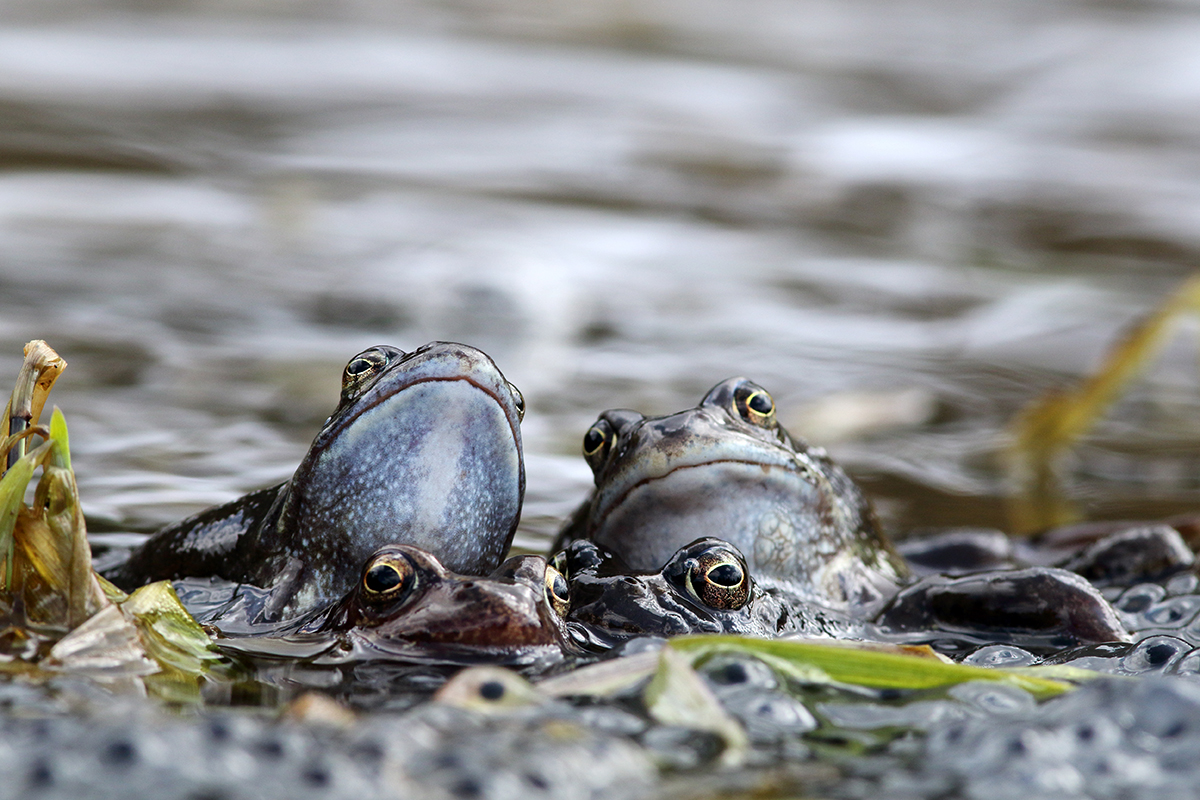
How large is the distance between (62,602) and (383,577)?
1.95 feet

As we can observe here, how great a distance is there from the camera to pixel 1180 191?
9.89 metres

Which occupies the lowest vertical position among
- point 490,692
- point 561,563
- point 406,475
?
point 561,563

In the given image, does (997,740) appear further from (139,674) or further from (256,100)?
(256,100)

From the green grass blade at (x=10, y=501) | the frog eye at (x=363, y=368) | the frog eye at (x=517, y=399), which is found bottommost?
the green grass blade at (x=10, y=501)

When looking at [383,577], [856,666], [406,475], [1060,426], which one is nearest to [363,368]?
[406,475]

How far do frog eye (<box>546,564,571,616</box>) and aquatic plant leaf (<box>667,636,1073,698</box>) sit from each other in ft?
1.28

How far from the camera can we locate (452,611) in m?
2.49

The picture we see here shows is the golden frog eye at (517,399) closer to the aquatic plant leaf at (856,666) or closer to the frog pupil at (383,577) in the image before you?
the frog pupil at (383,577)

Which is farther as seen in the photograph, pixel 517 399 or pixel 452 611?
pixel 517 399

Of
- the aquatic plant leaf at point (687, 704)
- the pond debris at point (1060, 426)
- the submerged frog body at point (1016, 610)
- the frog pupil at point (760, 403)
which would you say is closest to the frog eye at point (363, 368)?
the frog pupil at point (760, 403)

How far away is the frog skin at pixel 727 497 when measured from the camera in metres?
3.16

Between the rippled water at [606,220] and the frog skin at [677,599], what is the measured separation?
1327 mm

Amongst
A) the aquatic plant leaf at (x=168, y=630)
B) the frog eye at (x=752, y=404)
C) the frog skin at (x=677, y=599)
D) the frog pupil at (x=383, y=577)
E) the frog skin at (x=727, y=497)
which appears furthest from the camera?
the frog eye at (x=752, y=404)

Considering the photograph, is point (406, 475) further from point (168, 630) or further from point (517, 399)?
point (168, 630)
